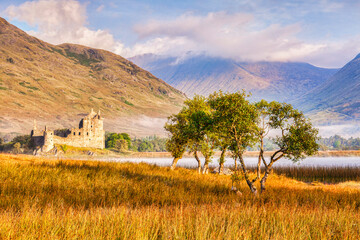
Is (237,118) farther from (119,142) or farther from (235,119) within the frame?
(119,142)

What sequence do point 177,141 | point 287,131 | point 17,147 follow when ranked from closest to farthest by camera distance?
point 287,131, point 177,141, point 17,147

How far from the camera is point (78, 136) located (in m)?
132

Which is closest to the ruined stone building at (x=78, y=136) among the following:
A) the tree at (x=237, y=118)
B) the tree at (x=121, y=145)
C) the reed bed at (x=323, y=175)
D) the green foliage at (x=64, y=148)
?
the green foliage at (x=64, y=148)

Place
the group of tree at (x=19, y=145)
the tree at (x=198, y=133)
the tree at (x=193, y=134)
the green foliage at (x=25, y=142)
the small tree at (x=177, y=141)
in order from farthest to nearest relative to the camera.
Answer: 1. the green foliage at (x=25, y=142)
2. the group of tree at (x=19, y=145)
3. the small tree at (x=177, y=141)
4. the tree at (x=193, y=134)
5. the tree at (x=198, y=133)

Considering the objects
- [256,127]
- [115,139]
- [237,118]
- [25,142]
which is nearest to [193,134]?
[256,127]

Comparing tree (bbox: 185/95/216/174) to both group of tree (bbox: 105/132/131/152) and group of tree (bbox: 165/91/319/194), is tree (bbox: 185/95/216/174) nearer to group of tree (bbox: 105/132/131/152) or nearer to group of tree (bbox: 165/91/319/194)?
group of tree (bbox: 165/91/319/194)

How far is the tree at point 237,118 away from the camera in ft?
56.3

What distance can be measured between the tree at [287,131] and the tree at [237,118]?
0.94 m

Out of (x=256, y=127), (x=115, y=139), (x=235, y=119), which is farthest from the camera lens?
(x=115, y=139)

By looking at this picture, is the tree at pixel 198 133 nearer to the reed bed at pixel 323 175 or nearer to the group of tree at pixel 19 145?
the reed bed at pixel 323 175

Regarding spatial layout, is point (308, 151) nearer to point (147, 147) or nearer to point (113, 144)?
point (113, 144)

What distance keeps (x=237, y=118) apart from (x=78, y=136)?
4940 inches

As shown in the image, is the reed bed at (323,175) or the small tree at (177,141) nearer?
the small tree at (177,141)

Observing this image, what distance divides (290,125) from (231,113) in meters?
4.14
